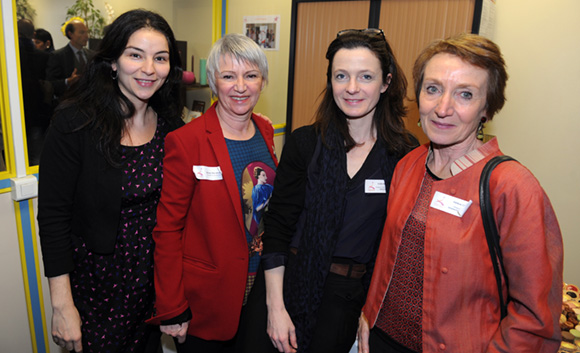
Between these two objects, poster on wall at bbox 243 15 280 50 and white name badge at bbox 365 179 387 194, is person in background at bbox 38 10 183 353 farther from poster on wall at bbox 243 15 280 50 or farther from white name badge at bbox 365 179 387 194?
poster on wall at bbox 243 15 280 50

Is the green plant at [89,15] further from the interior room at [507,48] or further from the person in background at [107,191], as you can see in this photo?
the person in background at [107,191]

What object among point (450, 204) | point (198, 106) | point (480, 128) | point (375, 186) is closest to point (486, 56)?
point (480, 128)

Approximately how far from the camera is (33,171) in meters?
2.05

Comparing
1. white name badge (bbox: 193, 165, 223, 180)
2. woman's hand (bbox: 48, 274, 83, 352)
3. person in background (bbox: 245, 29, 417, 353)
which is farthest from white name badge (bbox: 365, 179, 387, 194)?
woman's hand (bbox: 48, 274, 83, 352)

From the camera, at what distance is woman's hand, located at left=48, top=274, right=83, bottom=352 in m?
1.37

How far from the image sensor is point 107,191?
138cm

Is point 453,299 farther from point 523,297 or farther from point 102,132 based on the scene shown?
point 102,132

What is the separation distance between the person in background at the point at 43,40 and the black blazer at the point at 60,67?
0.04m

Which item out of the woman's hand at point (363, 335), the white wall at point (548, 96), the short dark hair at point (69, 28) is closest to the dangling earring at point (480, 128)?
the woman's hand at point (363, 335)

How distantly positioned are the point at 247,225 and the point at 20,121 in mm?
→ 1421

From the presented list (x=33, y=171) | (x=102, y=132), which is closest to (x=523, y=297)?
(x=102, y=132)

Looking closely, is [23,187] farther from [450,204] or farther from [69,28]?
[450,204]

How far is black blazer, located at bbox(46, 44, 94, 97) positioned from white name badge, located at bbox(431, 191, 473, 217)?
208 cm

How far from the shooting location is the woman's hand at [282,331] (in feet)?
4.75
